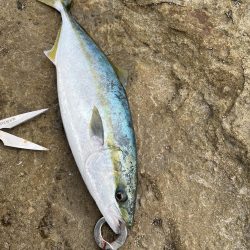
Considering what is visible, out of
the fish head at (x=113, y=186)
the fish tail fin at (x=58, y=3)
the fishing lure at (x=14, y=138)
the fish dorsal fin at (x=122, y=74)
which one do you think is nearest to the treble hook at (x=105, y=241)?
the fish head at (x=113, y=186)

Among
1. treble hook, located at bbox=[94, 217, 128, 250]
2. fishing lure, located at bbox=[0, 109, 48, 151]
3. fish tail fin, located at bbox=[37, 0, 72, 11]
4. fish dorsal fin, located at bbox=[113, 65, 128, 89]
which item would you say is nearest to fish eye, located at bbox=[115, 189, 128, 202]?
treble hook, located at bbox=[94, 217, 128, 250]

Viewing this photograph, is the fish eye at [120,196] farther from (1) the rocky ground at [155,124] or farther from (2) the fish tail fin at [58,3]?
(2) the fish tail fin at [58,3]

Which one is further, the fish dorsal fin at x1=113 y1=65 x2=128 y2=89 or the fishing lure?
the fish dorsal fin at x1=113 y1=65 x2=128 y2=89

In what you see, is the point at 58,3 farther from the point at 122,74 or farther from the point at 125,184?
the point at 125,184

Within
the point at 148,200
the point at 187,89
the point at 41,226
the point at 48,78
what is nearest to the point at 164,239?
the point at 148,200

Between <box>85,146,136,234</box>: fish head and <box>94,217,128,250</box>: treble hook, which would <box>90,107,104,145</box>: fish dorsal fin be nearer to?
<box>85,146,136,234</box>: fish head

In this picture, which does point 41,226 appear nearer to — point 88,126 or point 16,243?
point 16,243

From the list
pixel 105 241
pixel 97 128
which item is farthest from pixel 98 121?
pixel 105 241
